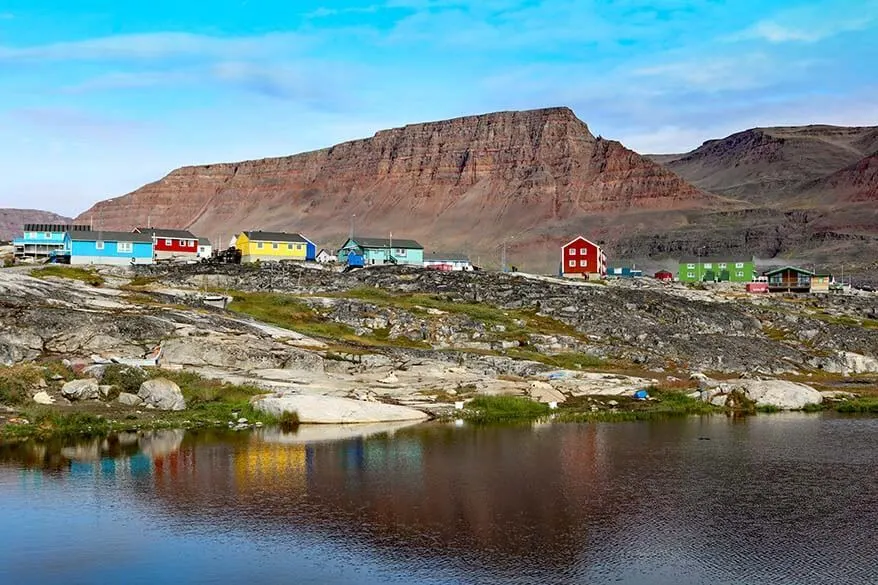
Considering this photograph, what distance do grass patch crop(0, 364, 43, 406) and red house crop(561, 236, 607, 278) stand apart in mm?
113256

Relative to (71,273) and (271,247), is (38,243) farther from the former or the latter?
(271,247)

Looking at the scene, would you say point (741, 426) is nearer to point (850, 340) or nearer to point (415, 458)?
point (415, 458)

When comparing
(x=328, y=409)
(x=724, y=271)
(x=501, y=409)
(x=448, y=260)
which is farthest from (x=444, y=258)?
(x=328, y=409)

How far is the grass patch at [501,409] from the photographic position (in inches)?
2589

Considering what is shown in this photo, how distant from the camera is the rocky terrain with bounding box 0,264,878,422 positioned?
7262cm

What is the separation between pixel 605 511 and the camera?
3881cm

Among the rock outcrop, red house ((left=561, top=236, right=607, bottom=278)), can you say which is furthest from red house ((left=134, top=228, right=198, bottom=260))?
the rock outcrop

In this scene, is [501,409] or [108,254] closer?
[501,409]

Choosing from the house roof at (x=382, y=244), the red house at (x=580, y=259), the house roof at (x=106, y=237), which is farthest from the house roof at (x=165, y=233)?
the red house at (x=580, y=259)

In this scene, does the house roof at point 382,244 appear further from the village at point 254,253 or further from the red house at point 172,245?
the red house at point 172,245

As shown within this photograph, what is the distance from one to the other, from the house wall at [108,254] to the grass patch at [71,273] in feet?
40.2

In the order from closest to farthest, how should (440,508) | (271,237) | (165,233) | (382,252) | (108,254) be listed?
(440,508) → (108,254) → (165,233) → (271,237) → (382,252)

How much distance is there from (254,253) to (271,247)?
3.39m

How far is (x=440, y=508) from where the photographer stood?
39.0 meters
